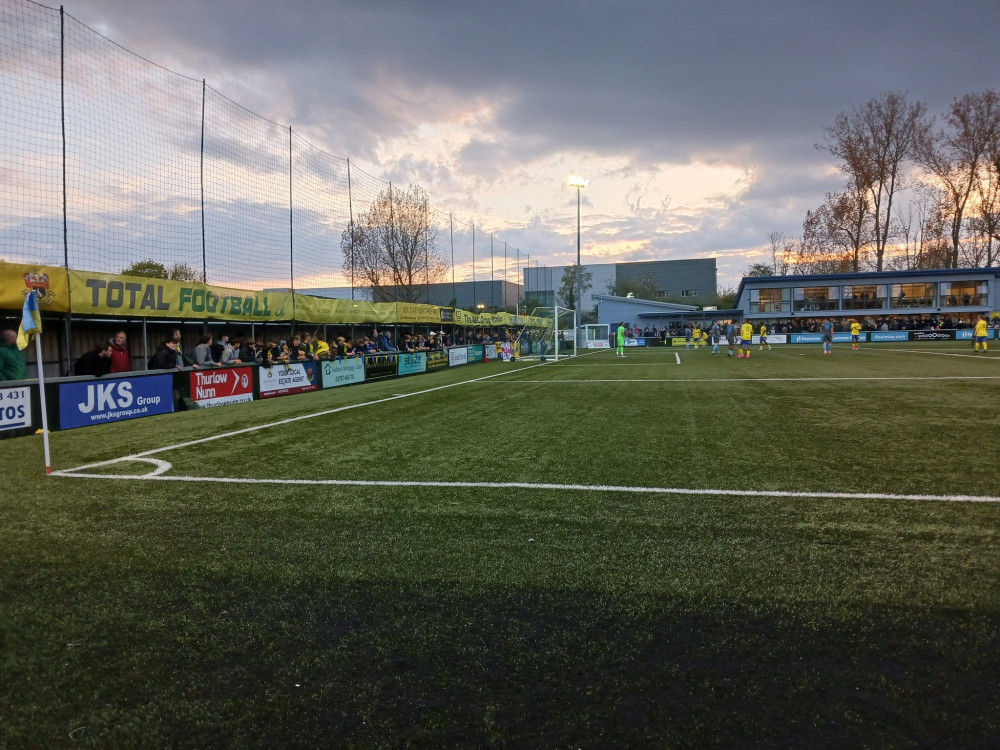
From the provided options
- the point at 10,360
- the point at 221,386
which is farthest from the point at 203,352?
the point at 10,360

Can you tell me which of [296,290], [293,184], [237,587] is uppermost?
[293,184]

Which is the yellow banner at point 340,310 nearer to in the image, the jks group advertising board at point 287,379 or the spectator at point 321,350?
the spectator at point 321,350

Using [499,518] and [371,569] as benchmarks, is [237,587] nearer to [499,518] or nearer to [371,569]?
[371,569]

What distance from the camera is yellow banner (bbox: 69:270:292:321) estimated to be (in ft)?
35.7

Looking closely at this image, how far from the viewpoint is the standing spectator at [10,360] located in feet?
31.5

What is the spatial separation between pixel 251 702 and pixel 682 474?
4.61m

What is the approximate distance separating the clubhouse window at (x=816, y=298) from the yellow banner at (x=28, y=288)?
5902 cm

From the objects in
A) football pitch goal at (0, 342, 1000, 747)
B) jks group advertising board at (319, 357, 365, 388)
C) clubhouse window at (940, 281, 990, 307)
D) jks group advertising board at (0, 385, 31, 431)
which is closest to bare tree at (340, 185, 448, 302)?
jks group advertising board at (319, 357, 365, 388)

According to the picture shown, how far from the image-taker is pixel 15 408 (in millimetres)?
9531

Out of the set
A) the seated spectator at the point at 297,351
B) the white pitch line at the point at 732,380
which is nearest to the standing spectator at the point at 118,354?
the seated spectator at the point at 297,351

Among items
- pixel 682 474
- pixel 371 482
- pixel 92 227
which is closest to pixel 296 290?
pixel 92 227

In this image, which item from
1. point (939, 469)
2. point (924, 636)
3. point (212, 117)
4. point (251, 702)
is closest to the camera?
point (251, 702)

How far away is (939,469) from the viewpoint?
5.82 metres

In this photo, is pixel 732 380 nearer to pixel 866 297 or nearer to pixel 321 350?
pixel 321 350
